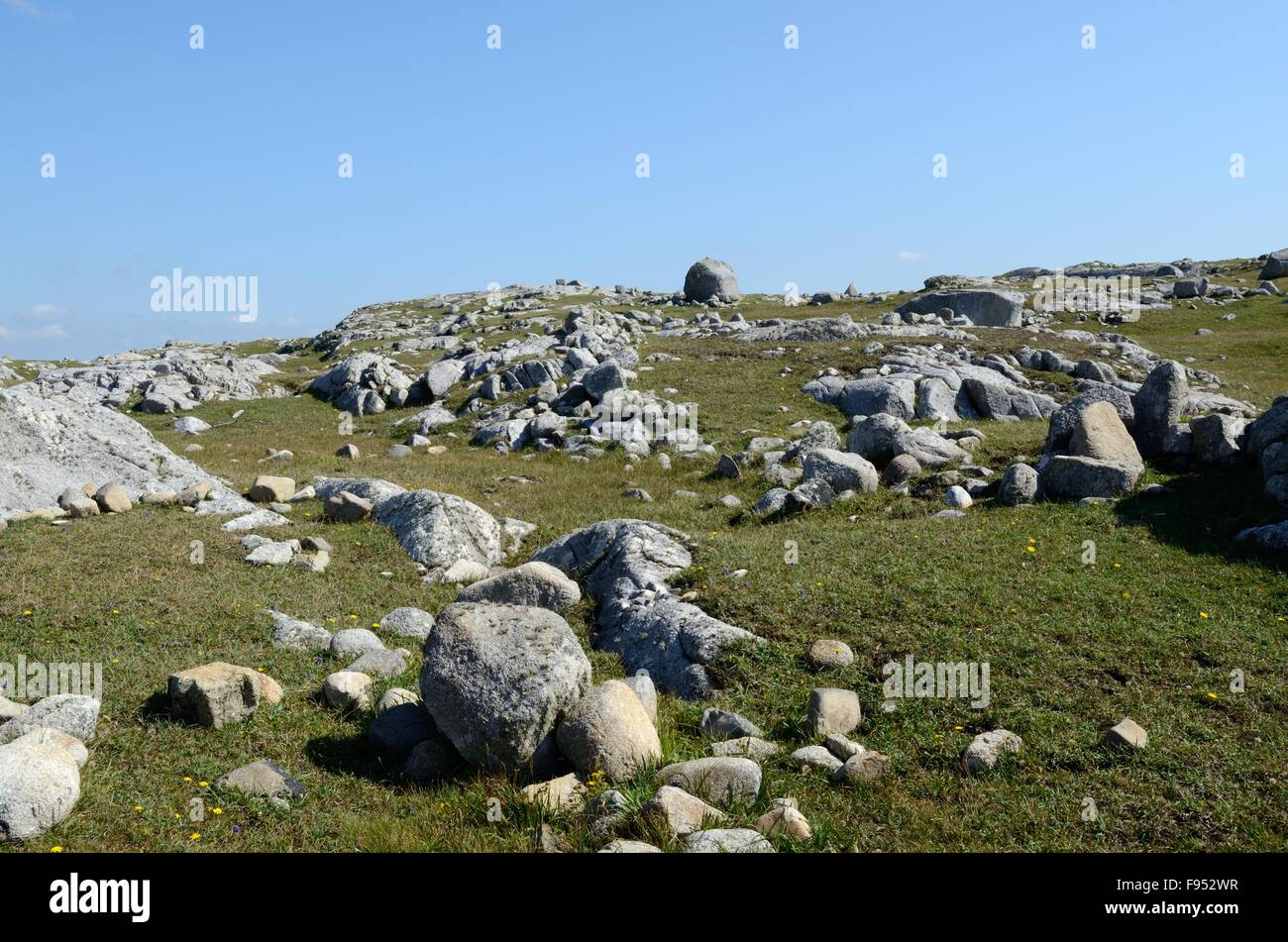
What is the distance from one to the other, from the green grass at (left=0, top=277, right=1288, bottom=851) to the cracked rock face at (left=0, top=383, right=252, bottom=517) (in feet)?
8.93

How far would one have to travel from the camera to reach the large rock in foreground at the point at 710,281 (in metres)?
97.1

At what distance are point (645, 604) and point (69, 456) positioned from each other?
1677 centimetres

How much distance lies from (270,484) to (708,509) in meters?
12.3

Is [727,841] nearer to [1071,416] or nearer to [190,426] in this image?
[1071,416]

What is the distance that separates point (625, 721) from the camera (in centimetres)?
975

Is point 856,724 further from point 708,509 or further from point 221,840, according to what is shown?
point 708,509

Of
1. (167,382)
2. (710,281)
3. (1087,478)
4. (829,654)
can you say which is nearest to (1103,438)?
(1087,478)

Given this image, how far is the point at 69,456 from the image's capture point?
21.8m

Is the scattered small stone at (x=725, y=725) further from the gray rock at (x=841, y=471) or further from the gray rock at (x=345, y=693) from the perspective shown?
the gray rock at (x=841, y=471)

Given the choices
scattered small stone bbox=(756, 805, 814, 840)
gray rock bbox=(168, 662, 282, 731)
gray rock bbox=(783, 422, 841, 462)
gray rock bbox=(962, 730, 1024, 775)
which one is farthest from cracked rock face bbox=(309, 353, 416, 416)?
scattered small stone bbox=(756, 805, 814, 840)

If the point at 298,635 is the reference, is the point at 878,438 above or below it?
above

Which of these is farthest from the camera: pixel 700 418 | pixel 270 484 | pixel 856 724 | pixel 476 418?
pixel 476 418

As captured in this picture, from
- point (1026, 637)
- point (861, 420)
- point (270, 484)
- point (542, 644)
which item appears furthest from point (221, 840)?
point (861, 420)

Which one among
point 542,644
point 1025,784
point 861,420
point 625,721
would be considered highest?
point 861,420
